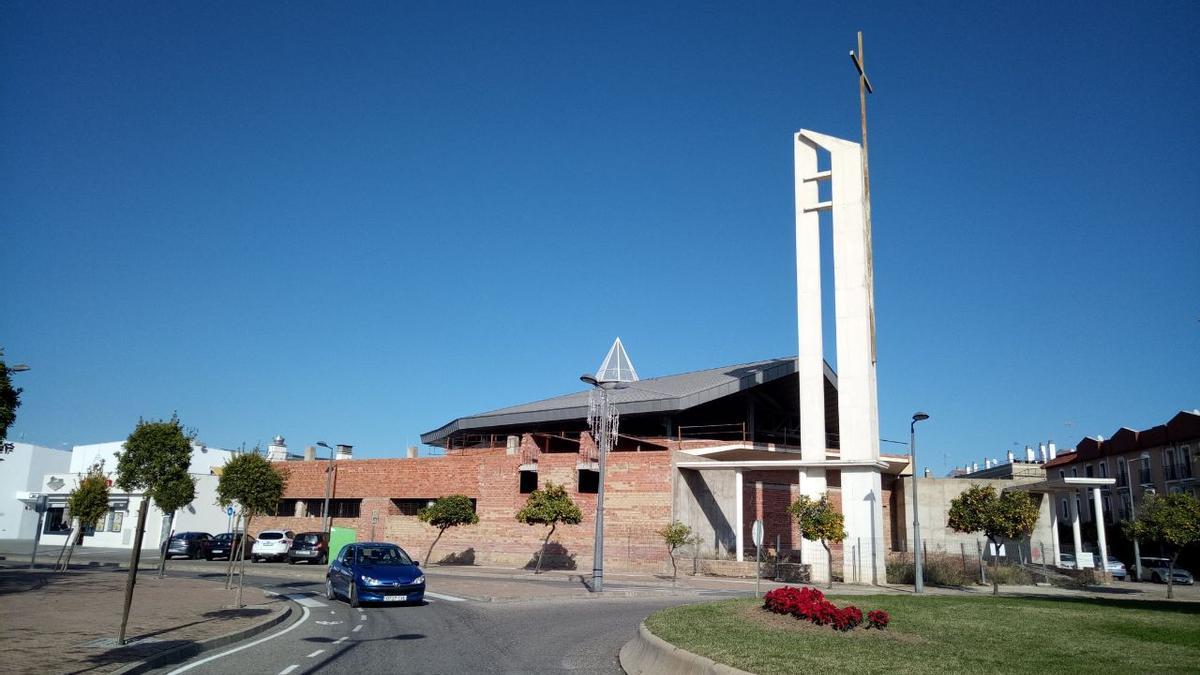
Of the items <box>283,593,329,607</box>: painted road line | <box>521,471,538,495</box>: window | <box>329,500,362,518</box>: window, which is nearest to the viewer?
<box>283,593,329,607</box>: painted road line

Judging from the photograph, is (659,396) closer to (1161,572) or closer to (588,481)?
(588,481)

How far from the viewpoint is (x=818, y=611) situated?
12320mm

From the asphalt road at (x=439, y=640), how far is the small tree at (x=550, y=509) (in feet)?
42.4

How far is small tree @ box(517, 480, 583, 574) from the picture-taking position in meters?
33.4

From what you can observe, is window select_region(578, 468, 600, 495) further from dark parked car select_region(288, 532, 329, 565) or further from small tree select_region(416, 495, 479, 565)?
dark parked car select_region(288, 532, 329, 565)

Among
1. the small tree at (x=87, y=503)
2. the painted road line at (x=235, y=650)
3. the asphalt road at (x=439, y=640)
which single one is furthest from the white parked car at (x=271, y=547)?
the painted road line at (x=235, y=650)

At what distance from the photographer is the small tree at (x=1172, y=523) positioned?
1147 inches

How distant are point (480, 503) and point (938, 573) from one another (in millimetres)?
20602

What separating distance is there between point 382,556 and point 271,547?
24.0 m

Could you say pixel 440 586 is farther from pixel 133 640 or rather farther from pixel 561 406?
pixel 561 406

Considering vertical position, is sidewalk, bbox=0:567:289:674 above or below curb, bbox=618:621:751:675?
below

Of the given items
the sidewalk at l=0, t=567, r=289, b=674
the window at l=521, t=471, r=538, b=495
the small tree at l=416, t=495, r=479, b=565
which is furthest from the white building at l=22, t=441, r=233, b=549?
the sidewalk at l=0, t=567, r=289, b=674

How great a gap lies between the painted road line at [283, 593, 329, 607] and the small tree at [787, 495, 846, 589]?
15764mm

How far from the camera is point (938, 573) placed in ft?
102
